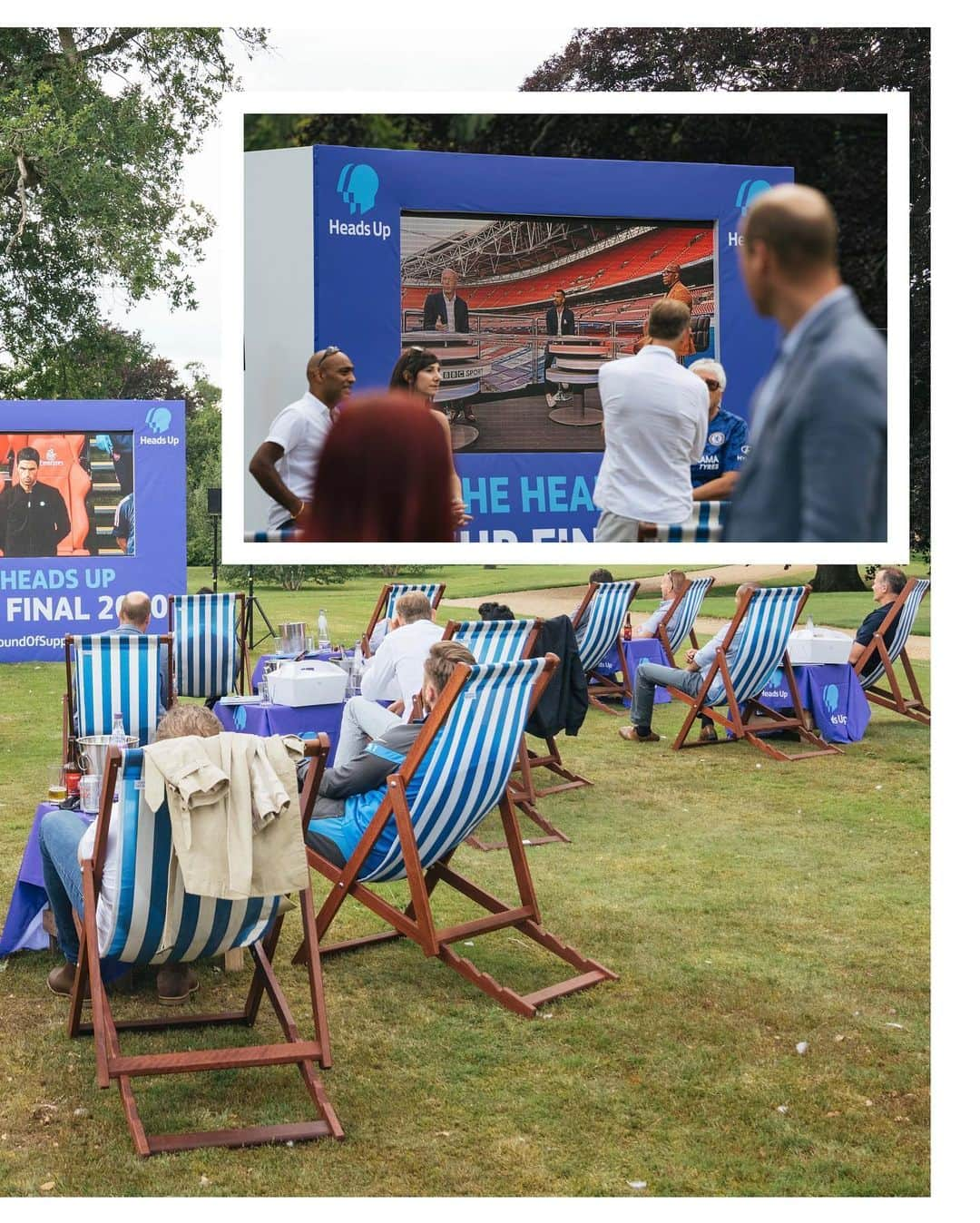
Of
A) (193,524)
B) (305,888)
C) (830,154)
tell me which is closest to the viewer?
(830,154)

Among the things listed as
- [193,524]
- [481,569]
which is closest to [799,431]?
[193,524]

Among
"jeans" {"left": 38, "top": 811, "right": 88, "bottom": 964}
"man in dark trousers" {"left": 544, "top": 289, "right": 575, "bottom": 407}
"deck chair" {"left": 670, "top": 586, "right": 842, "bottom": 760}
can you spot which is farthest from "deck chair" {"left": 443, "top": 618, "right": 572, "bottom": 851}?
"man in dark trousers" {"left": 544, "top": 289, "right": 575, "bottom": 407}

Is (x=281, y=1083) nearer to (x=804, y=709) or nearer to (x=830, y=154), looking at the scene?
(x=830, y=154)

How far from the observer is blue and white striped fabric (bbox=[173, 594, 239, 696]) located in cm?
912

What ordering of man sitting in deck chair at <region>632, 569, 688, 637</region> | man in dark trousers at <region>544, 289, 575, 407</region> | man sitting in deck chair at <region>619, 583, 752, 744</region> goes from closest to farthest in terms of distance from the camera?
man in dark trousers at <region>544, 289, 575, 407</region> → man sitting in deck chair at <region>619, 583, 752, 744</region> → man sitting in deck chair at <region>632, 569, 688, 637</region>

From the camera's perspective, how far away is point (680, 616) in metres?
10.7

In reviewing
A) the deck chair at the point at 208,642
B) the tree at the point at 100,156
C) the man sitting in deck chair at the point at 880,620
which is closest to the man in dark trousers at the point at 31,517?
the tree at the point at 100,156

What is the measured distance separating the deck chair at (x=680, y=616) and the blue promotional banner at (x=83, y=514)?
570 centimetres

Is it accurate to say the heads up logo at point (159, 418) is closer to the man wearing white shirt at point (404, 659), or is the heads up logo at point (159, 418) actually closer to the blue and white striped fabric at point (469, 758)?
the man wearing white shirt at point (404, 659)

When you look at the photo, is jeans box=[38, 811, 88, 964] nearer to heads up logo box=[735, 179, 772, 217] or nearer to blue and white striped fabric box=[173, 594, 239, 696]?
heads up logo box=[735, 179, 772, 217]

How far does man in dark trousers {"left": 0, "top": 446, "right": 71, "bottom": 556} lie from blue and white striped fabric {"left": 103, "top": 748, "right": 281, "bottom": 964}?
1077 centimetres

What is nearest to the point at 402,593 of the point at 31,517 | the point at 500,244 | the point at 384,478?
the point at 31,517

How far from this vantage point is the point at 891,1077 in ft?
12.8

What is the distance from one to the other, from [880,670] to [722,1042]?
6138 mm
